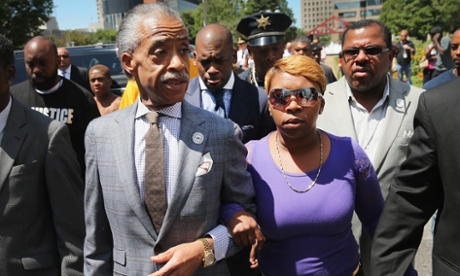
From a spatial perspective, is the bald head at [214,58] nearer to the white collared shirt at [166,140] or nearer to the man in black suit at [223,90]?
the man in black suit at [223,90]

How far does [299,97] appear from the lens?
2.36 m

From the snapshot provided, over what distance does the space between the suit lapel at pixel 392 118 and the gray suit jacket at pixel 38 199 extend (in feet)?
5.86

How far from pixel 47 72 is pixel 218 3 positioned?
5561 cm

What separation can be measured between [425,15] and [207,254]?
6426cm

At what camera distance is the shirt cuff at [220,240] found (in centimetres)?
196

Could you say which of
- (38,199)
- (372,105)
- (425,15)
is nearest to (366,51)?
(372,105)

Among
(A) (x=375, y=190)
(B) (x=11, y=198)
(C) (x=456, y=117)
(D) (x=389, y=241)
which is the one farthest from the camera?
(A) (x=375, y=190)

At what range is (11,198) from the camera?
217cm

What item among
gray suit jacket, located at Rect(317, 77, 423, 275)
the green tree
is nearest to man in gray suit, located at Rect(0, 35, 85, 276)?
gray suit jacket, located at Rect(317, 77, 423, 275)

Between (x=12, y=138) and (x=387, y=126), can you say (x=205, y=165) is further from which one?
(x=387, y=126)

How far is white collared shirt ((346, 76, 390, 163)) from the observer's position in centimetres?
312

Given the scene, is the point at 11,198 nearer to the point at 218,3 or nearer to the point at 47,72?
the point at 47,72

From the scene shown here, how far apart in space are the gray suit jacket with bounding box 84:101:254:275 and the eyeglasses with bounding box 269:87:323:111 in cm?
39

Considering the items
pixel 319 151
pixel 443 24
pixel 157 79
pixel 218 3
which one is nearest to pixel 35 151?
pixel 157 79
